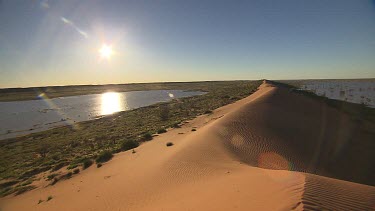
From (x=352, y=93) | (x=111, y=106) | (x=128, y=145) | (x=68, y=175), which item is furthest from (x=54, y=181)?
(x=352, y=93)

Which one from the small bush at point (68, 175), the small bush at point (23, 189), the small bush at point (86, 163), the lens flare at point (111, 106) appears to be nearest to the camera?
the small bush at point (23, 189)

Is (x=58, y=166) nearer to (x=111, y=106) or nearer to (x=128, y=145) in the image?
(x=128, y=145)

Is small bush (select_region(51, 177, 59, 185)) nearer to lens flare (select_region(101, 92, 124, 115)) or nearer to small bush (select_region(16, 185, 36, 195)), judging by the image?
small bush (select_region(16, 185, 36, 195))

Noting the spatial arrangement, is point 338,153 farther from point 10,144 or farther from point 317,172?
point 10,144

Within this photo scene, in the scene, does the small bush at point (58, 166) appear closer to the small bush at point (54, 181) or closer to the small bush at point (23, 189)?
the small bush at point (23, 189)

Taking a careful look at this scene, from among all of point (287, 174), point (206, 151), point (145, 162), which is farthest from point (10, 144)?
point (287, 174)

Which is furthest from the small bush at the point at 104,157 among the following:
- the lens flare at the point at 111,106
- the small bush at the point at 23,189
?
the lens flare at the point at 111,106

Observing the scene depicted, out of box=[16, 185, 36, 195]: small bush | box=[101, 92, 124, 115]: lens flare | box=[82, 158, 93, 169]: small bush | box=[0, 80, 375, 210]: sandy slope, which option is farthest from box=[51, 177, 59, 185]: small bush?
box=[101, 92, 124, 115]: lens flare

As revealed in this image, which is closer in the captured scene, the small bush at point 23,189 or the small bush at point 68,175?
the small bush at point 23,189
